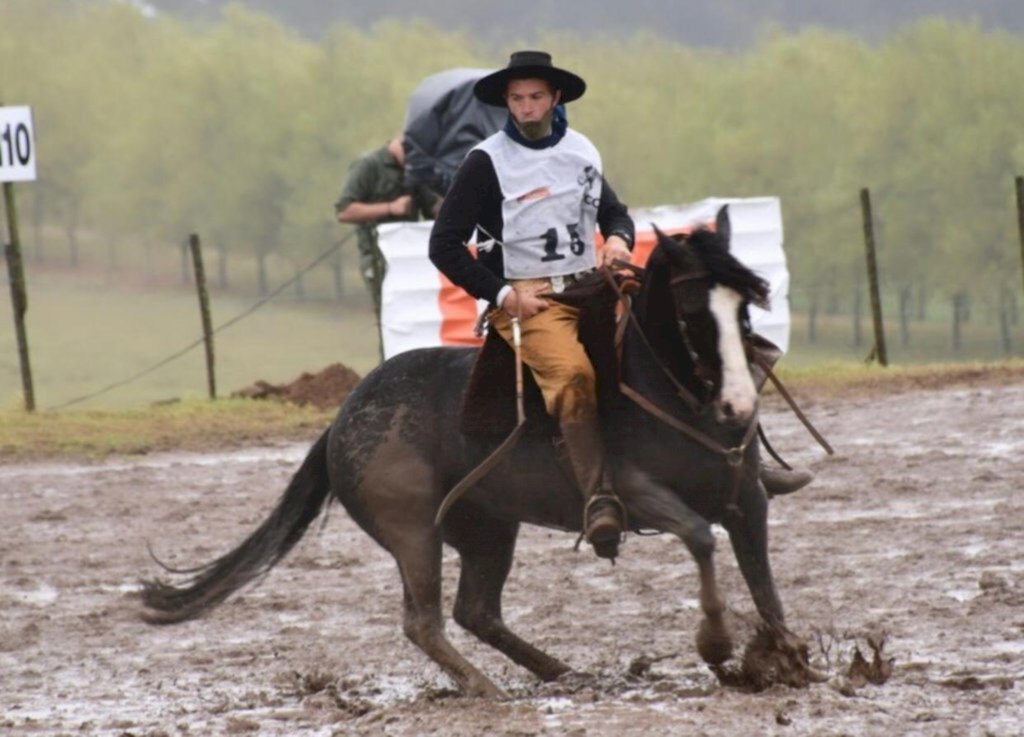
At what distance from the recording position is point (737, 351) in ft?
22.3

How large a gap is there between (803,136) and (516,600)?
229 feet

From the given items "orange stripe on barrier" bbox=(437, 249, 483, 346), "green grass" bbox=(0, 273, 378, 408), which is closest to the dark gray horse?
"orange stripe on barrier" bbox=(437, 249, 483, 346)

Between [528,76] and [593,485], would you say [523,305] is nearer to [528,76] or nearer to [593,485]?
[593,485]

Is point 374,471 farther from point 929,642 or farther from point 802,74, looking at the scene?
point 802,74

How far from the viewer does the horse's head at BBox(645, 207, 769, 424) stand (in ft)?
22.2

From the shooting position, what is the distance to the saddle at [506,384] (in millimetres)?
7352

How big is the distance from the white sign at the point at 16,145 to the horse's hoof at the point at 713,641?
12.3 metres

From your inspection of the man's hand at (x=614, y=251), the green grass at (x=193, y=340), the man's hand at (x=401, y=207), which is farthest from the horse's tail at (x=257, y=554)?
the green grass at (x=193, y=340)

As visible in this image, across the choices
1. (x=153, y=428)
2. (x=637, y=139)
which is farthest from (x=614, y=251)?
(x=637, y=139)

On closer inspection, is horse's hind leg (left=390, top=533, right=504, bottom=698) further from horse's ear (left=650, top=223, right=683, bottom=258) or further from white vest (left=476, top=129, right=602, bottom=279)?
horse's ear (left=650, top=223, right=683, bottom=258)

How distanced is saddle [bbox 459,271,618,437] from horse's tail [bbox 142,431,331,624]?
984 millimetres

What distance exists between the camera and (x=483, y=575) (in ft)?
26.1

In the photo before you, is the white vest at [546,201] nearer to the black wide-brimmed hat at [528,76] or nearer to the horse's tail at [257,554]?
the black wide-brimmed hat at [528,76]

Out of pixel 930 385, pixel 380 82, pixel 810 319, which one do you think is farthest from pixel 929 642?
pixel 380 82
